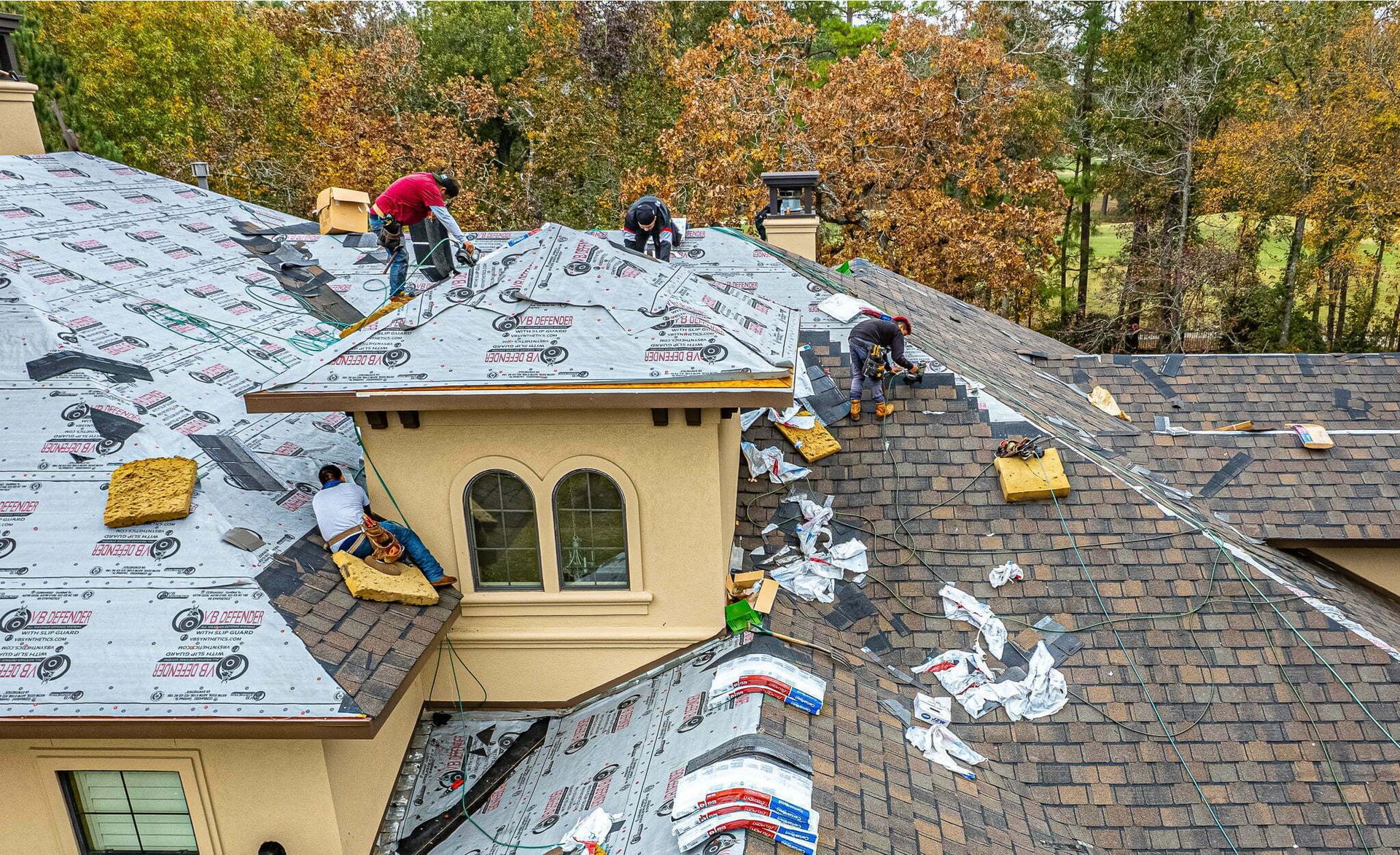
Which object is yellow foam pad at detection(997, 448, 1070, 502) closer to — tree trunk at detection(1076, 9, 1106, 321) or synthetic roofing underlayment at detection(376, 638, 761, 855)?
synthetic roofing underlayment at detection(376, 638, 761, 855)

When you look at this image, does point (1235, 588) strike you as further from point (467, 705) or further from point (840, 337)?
point (467, 705)

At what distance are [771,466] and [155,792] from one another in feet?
23.3

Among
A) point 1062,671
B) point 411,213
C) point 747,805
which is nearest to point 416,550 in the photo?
point 747,805

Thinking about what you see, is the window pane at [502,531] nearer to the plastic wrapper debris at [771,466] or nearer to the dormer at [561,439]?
the dormer at [561,439]

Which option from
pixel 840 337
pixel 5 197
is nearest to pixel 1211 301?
pixel 840 337

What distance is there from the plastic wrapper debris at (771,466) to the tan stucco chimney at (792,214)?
7612 mm

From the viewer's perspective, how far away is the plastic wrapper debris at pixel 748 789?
6691mm

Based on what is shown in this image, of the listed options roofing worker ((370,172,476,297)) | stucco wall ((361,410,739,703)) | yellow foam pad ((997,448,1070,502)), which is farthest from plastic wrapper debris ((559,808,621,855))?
roofing worker ((370,172,476,297))

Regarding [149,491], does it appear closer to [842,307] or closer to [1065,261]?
[842,307]

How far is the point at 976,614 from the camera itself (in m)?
9.80

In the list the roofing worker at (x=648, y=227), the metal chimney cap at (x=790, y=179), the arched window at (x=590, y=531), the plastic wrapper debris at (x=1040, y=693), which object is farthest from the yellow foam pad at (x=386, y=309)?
the metal chimney cap at (x=790, y=179)

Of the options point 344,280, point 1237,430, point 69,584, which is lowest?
point 1237,430

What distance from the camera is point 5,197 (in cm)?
1245

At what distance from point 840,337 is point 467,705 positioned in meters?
6.91
